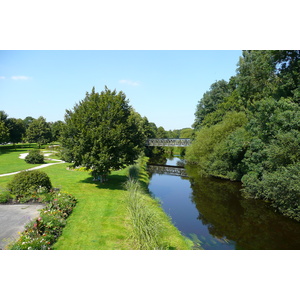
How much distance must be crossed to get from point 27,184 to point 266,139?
17504mm

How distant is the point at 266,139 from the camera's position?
727 inches

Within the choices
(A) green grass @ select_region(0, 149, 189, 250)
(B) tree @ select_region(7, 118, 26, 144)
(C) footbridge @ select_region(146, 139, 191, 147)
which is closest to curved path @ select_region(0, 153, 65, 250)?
(A) green grass @ select_region(0, 149, 189, 250)

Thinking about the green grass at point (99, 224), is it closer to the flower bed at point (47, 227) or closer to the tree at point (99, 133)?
the flower bed at point (47, 227)

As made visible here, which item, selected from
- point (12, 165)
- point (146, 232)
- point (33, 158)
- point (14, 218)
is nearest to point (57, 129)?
point (14, 218)

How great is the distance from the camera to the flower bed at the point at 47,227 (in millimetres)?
7807

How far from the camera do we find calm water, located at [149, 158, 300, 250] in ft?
37.9

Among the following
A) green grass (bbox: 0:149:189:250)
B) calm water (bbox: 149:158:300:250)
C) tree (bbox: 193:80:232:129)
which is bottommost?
calm water (bbox: 149:158:300:250)

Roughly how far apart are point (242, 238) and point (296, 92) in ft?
39.9

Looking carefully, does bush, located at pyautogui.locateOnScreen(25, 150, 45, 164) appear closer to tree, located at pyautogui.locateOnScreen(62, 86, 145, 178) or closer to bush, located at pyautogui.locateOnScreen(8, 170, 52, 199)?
tree, located at pyautogui.locateOnScreen(62, 86, 145, 178)

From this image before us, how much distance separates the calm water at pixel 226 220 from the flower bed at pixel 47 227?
642 centimetres

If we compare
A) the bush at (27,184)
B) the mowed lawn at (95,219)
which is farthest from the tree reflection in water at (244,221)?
the bush at (27,184)

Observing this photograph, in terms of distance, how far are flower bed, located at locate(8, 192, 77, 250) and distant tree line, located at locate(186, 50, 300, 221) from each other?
40.7 feet
